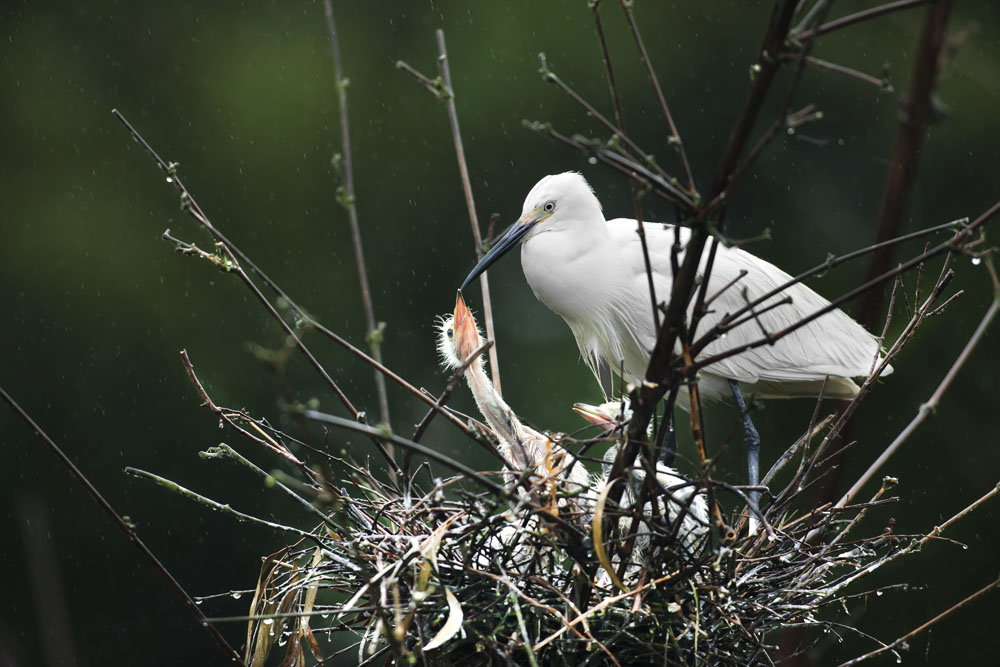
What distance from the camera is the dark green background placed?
15.6ft

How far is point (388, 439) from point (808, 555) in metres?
0.76

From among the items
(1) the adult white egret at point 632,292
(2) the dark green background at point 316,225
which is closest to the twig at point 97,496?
(1) the adult white egret at point 632,292

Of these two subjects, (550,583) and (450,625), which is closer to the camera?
(450,625)

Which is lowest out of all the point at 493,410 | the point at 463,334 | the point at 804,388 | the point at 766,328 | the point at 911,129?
the point at 804,388

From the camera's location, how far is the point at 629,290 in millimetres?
2182

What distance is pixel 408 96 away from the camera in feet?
18.8

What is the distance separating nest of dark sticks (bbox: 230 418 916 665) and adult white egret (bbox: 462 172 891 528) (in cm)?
65

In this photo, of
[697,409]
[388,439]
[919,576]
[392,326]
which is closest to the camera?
[388,439]

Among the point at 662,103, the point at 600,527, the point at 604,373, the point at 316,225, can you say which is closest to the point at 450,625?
the point at 600,527

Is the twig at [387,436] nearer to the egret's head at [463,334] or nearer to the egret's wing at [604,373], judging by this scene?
the egret's head at [463,334]

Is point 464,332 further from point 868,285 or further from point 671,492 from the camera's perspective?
point 868,285

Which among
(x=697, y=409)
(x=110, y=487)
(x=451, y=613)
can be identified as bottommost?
(x=110, y=487)

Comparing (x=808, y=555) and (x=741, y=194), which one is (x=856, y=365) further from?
(x=741, y=194)

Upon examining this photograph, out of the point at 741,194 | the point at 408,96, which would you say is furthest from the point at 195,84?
the point at 741,194
